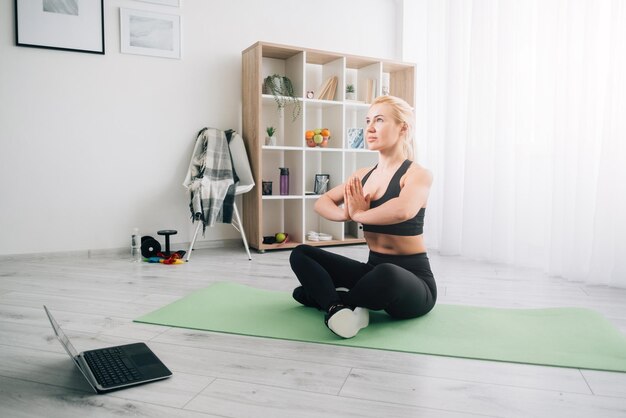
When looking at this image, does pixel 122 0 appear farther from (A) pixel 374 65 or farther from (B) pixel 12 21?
(A) pixel 374 65

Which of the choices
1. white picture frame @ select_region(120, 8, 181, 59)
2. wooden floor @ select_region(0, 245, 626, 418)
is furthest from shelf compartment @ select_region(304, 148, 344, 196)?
wooden floor @ select_region(0, 245, 626, 418)

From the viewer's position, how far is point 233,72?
418cm

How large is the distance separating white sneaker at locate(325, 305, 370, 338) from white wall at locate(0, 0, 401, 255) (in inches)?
95.2

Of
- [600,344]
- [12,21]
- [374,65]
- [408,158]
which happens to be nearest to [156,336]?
[408,158]

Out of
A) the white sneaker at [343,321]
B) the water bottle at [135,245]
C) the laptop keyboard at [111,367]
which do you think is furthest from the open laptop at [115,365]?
the water bottle at [135,245]

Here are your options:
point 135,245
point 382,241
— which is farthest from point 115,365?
point 135,245

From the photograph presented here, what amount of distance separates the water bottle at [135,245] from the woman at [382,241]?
1.78m

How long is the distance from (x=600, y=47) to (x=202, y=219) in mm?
2724

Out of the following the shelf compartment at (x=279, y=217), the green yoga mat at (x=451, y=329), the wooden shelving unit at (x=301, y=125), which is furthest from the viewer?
the shelf compartment at (x=279, y=217)

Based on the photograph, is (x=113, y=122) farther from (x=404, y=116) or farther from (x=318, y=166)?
(x=404, y=116)

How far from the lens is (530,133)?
134 inches

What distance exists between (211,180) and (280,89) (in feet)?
3.04

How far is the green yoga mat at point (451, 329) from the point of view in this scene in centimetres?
183

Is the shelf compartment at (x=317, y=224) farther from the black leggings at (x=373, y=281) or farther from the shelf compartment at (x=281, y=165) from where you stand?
the black leggings at (x=373, y=281)
